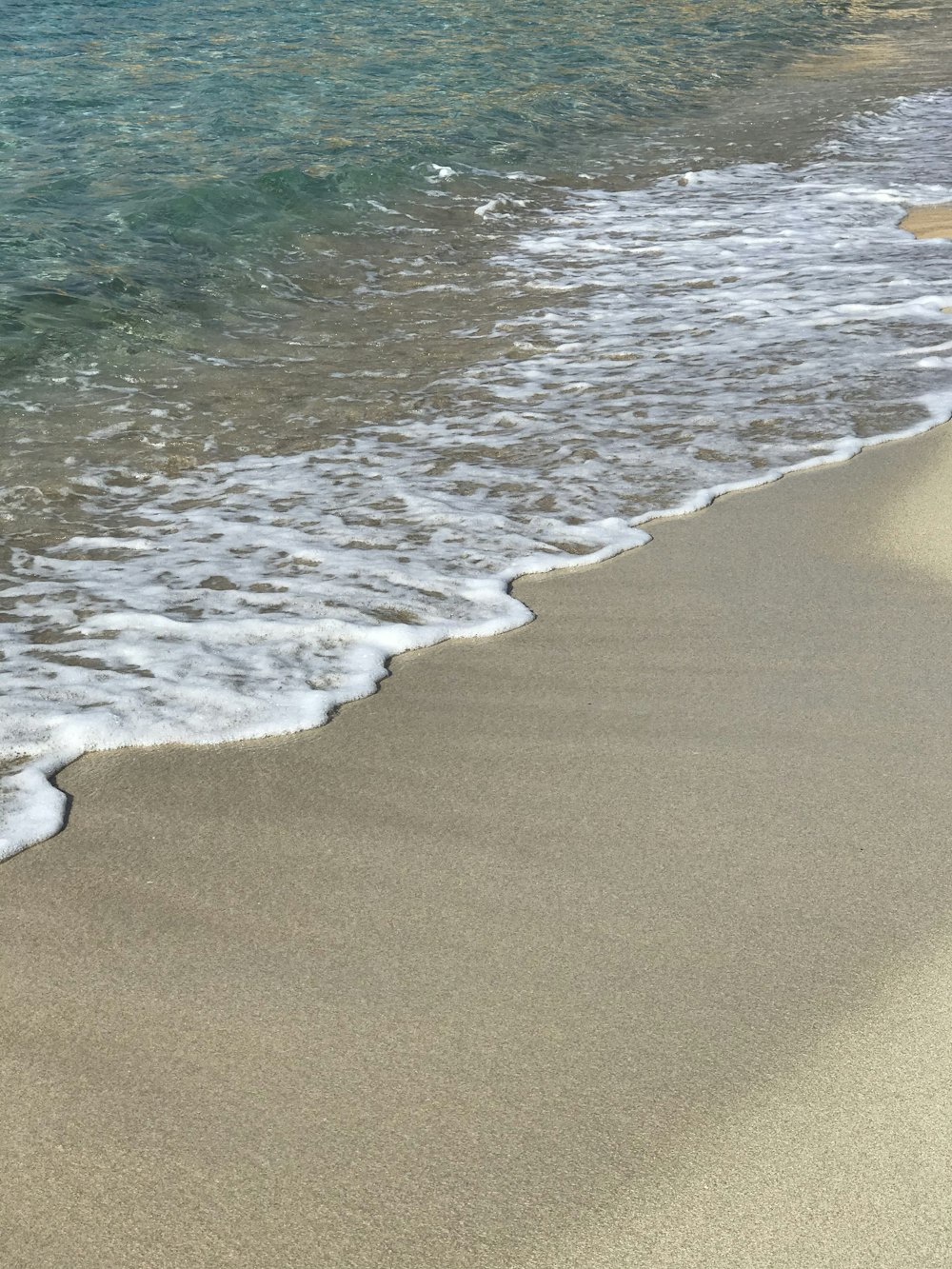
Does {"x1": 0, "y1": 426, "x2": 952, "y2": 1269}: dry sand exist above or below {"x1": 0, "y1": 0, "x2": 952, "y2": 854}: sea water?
below

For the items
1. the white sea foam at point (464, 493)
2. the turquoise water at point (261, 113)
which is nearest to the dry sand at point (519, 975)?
the white sea foam at point (464, 493)

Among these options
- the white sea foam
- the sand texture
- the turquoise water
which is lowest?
the white sea foam

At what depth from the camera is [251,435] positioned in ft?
17.0

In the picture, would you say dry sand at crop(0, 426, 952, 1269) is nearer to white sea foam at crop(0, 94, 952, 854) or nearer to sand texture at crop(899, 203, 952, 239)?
white sea foam at crop(0, 94, 952, 854)

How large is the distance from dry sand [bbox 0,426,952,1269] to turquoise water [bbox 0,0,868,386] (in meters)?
4.21

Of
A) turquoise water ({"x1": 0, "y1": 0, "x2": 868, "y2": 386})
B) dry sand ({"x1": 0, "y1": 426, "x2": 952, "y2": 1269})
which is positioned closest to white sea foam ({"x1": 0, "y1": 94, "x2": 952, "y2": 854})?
dry sand ({"x1": 0, "y1": 426, "x2": 952, "y2": 1269})

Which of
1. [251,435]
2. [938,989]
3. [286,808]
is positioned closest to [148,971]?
[286,808]

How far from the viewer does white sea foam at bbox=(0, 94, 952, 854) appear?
3.11 metres

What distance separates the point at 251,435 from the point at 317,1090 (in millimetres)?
3702

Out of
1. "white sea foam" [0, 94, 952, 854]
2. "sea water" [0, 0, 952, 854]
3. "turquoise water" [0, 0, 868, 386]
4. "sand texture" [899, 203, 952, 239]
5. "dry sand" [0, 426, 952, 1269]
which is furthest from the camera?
"sand texture" [899, 203, 952, 239]

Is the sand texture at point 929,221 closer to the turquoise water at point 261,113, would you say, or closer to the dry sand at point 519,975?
the turquoise water at point 261,113

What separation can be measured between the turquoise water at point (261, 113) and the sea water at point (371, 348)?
0.06 m

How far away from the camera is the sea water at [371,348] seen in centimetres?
348

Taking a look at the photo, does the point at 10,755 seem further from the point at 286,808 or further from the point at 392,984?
the point at 392,984
